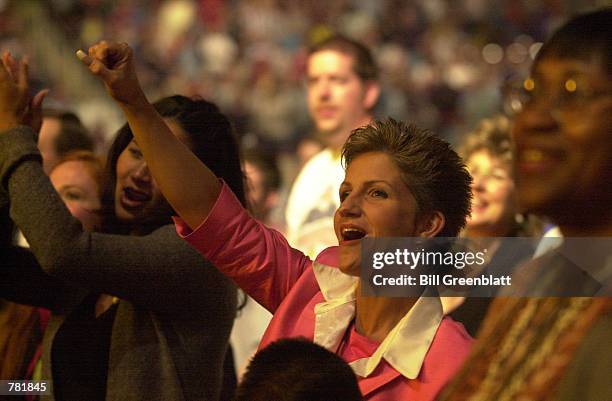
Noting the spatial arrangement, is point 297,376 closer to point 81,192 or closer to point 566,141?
point 566,141

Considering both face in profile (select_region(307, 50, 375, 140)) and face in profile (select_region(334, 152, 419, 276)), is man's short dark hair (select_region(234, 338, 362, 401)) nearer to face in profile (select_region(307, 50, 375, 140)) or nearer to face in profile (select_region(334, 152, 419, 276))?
face in profile (select_region(334, 152, 419, 276))

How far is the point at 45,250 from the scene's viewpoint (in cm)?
151

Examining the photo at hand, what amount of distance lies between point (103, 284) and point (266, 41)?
3.47 m

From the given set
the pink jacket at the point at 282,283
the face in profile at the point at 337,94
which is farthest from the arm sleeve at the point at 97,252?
the face in profile at the point at 337,94

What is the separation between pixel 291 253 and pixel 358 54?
1455 mm

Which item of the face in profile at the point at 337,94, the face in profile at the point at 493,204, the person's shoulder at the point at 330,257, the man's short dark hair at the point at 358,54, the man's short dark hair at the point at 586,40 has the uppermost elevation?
the man's short dark hair at the point at 358,54

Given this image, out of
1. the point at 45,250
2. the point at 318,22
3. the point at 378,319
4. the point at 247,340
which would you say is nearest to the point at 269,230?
the point at 378,319

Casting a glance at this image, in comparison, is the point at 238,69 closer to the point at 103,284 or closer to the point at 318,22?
the point at 318,22

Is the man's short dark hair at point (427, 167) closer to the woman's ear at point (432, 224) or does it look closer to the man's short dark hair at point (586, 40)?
the woman's ear at point (432, 224)

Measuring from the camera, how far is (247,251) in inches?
54.4

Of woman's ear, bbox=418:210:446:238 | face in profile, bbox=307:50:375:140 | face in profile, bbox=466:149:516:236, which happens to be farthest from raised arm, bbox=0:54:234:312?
face in profile, bbox=307:50:375:140

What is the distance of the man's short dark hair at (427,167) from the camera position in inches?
51.3

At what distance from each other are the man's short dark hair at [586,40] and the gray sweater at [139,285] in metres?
0.80

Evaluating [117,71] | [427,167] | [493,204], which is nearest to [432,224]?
[427,167]
